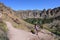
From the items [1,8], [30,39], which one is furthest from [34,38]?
[1,8]

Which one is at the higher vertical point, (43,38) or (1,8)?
(1,8)

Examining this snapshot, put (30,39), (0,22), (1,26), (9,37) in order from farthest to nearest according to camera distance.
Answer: (0,22) → (1,26) → (30,39) → (9,37)

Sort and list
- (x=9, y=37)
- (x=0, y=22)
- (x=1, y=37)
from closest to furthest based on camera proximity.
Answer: (x=1, y=37)
(x=9, y=37)
(x=0, y=22)

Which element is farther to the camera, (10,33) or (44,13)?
(44,13)

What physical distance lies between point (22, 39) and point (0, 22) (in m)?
6.74

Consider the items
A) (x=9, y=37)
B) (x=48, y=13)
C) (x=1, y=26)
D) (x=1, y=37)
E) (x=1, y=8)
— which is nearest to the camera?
(x=1, y=37)

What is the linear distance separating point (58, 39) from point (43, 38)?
3.66 meters

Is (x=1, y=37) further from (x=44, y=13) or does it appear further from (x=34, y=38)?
(x=44, y=13)

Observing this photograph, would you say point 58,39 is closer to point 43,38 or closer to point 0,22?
point 43,38

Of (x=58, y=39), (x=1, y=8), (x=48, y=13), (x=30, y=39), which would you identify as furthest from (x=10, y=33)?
(x=48, y=13)

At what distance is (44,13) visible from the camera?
19225 centimetres

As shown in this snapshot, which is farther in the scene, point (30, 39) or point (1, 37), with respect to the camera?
point (30, 39)

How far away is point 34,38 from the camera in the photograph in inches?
978

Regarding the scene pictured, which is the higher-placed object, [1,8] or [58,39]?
[1,8]
